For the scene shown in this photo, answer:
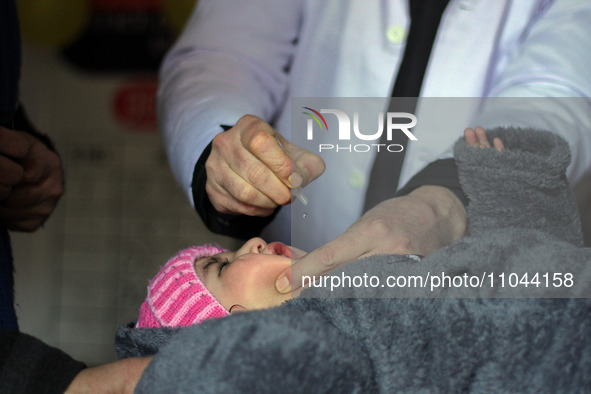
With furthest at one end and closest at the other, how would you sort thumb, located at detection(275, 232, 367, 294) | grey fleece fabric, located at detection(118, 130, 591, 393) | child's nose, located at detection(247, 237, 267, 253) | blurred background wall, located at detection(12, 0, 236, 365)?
blurred background wall, located at detection(12, 0, 236, 365) → child's nose, located at detection(247, 237, 267, 253) → thumb, located at detection(275, 232, 367, 294) → grey fleece fabric, located at detection(118, 130, 591, 393)

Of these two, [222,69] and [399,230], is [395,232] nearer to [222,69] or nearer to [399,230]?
[399,230]

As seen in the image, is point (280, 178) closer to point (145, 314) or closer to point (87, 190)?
point (145, 314)

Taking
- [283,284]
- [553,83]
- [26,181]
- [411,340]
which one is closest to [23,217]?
[26,181]

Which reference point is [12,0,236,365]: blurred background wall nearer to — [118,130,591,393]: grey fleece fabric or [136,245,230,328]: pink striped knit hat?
[136,245,230,328]: pink striped knit hat

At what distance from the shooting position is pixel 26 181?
0.45 meters

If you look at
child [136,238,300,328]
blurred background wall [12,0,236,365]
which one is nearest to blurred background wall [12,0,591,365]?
blurred background wall [12,0,236,365]

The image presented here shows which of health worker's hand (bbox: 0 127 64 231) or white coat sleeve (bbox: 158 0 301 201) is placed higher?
white coat sleeve (bbox: 158 0 301 201)

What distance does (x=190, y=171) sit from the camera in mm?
490

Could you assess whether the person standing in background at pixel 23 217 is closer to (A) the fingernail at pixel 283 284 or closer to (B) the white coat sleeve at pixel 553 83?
(A) the fingernail at pixel 283 284

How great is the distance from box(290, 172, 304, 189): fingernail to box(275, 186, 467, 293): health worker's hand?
51mm

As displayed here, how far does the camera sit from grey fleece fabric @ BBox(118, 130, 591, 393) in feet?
0.82

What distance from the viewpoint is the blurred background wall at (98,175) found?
558 millimetres

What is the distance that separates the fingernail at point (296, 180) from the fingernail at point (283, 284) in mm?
74

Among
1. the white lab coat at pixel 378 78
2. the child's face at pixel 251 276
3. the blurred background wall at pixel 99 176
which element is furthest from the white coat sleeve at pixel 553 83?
the child's face at pixel 251 276
